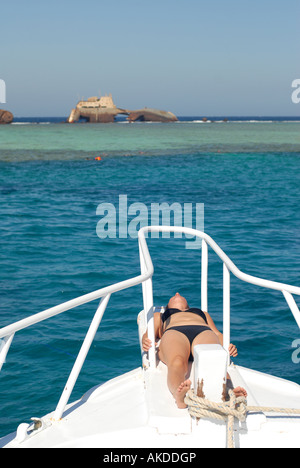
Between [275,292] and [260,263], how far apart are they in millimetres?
1843

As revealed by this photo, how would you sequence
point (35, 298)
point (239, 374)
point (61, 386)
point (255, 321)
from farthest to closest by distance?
point (35, 298) → point (255, 321) → point (61, 386) → point (239, 374)

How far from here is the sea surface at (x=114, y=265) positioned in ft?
24.3

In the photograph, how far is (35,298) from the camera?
969 centimetres

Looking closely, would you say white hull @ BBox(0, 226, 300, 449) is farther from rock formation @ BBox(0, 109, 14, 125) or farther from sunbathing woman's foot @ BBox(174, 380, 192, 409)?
rock formation @ BBox(0, 109, 14, 125)

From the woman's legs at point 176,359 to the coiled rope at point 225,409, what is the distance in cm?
12

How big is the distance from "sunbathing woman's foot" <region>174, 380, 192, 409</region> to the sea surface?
3.16m

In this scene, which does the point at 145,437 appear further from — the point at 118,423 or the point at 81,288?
the point at 81,288

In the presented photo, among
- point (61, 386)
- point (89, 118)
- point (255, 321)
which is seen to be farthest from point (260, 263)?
point (89, 118)

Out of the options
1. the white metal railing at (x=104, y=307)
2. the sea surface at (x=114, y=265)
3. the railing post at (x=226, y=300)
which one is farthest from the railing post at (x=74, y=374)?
the sea surface at (x=114, y=265)

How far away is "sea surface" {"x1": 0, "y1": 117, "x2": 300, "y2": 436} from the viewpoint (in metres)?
7.39

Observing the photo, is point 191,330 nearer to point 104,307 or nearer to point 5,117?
point 104,307

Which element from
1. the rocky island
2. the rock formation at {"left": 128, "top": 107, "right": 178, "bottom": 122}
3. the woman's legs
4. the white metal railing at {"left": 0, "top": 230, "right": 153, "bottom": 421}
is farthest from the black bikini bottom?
the rock formation at {"left": 128, "top": 107, "right": 178, "bottom": 122}

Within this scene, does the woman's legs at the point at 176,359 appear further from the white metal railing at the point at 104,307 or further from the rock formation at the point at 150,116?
the rock formation at the point at 150,116

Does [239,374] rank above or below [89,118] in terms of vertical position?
below
